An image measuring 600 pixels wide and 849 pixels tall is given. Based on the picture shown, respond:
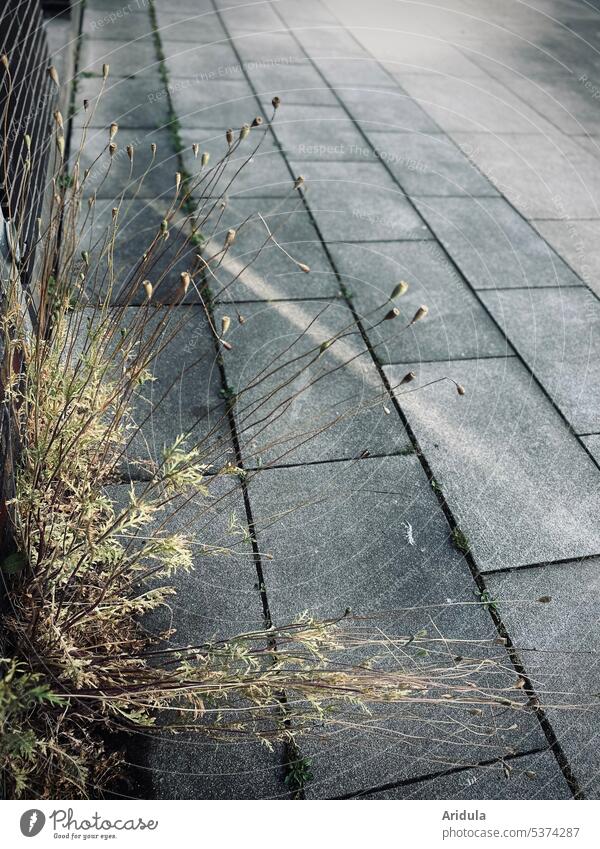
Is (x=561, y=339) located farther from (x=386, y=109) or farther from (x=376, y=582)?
(x=386, y=109)

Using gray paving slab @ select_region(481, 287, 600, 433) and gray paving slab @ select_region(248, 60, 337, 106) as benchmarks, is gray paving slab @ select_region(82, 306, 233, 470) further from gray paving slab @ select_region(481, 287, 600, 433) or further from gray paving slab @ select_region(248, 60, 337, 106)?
gray paving slab @ select_region(248, 60, 337, 106)

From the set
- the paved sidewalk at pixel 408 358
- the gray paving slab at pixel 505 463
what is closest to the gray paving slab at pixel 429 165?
the paved sidewalk at pixel 408 358

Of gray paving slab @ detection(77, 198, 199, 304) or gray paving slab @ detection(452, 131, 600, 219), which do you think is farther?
gray paving slab @ detection(452, 131, 600, 219)

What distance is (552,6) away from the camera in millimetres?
9125

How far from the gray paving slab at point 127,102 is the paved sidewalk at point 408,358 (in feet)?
0.09

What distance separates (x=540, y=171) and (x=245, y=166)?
2.28 m

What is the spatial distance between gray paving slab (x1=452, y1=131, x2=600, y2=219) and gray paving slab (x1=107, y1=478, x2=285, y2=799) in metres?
3.38

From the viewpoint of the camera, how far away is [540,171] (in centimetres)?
507

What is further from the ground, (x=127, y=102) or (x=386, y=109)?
(x=386, y=109)

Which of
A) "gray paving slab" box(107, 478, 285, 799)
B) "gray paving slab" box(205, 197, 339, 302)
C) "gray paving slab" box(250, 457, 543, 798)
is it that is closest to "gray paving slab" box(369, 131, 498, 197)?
"gray paving slab" box(205, 197, 339, 302)

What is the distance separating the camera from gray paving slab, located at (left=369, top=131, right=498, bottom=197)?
4.71m

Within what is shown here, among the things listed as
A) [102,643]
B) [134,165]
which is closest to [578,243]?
[134,165]

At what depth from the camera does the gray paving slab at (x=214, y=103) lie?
5.05 metres

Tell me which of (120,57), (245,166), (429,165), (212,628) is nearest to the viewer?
(212,628)
